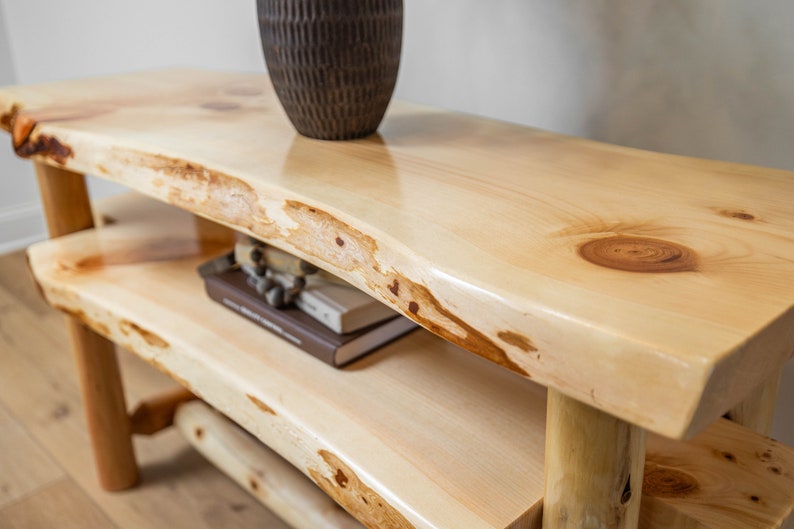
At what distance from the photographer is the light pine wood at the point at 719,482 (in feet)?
1.87

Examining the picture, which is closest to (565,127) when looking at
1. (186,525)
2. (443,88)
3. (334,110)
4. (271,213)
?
(443,88)

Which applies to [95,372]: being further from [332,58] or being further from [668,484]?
[668,484]

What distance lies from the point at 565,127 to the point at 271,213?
52 centimetres

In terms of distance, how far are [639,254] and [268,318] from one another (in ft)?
1.56

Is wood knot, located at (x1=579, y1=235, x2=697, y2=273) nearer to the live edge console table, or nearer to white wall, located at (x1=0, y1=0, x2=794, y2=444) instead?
the live edge console table

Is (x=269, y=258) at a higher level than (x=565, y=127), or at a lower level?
lower

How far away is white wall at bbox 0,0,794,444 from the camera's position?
811 millimetres

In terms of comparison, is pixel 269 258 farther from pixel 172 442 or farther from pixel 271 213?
pixel 172 442

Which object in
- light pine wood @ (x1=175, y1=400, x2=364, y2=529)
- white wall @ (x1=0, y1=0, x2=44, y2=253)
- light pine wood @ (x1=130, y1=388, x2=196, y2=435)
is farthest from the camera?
white wall @ (x1=0, y1=0, x2=44, y2=253)

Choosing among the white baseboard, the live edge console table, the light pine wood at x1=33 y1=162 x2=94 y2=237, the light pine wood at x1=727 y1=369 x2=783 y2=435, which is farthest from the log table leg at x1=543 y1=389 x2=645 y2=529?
the white baseboard

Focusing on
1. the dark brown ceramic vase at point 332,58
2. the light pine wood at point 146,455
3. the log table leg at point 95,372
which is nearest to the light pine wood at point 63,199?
the log table leg at point 95,372

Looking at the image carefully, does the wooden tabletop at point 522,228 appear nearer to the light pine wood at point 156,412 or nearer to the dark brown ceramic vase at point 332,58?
the dark brown ceramic vase at point 332,58

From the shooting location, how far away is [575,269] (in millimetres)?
467

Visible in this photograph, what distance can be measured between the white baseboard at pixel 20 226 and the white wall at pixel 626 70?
5.00ft
